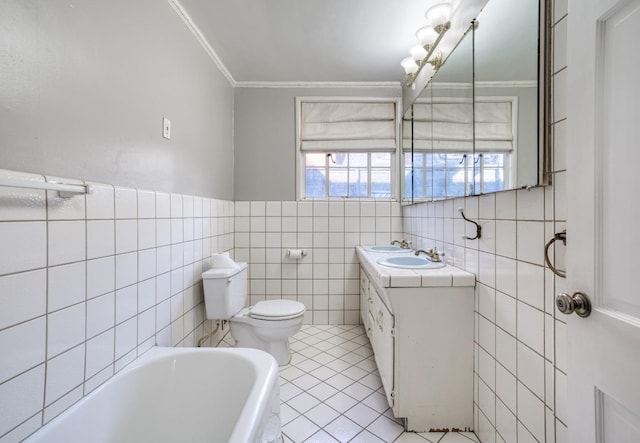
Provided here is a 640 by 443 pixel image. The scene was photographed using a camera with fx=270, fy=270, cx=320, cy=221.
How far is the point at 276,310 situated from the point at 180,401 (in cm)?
89

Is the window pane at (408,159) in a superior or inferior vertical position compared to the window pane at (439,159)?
superior

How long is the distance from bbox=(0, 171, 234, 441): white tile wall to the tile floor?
32.0 inches

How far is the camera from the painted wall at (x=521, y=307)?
0.86 m

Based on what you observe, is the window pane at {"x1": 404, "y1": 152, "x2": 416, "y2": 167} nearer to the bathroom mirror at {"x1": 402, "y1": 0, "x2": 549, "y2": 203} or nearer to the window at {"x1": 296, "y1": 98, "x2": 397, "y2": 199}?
the window at {"x1": 296, "y1": 98, "x2": 397, "y2": 199}

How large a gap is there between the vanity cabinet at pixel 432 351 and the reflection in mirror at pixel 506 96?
56 centimetres

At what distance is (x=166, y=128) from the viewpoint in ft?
4.96

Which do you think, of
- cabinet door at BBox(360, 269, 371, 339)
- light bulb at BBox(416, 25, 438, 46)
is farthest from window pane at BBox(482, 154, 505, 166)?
cabinet door at BBox(360, 269, 371, 339)

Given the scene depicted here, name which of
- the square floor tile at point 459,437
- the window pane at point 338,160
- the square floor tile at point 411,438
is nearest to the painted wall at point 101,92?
the window pane at point 338,160

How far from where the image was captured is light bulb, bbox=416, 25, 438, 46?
→ 169 centimetres

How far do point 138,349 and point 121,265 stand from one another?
15.9 inches

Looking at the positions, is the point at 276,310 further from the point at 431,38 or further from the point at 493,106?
the point at 431,38

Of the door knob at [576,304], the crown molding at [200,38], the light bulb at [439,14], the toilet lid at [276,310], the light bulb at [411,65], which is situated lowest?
the toilet lid at [276,310]

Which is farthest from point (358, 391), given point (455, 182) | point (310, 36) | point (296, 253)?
point (310, 36)

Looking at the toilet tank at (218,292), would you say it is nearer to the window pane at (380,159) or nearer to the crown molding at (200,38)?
the crown molding at (200,38)
